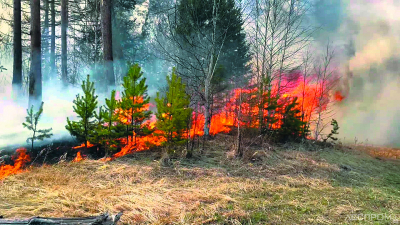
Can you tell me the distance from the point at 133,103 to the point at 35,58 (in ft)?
19.9

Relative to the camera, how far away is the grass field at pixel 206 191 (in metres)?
3.87

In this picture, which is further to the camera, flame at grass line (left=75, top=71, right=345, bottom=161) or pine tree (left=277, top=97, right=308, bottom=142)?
pine tree (left=277, top=97, right=308, bottom=142)

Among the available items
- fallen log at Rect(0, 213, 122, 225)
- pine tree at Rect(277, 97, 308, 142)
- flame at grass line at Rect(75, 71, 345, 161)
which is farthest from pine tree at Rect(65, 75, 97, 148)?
A: pine tree at Rect(277, 97, 308, 142)

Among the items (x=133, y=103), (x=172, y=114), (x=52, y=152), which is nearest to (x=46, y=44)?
(x=52, y=152)

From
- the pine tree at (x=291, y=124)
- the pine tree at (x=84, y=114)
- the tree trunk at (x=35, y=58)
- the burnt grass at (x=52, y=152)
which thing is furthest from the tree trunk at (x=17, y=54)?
the pine tree at (x=291, y=124)

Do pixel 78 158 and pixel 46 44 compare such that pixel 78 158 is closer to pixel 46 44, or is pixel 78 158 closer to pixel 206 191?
pixel 206 191

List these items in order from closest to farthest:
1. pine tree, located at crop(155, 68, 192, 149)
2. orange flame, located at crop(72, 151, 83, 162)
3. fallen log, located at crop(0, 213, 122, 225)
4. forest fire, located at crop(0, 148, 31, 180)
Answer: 1. fallen log, located at crop(0, 213, 122, 225)
2. forest fire, located at crop(0, 148, 31, 180)
3. orange flame, located at crop(72, 151, 83, 162)
4. pine tree, located at crop(155, 68, 192, 149)

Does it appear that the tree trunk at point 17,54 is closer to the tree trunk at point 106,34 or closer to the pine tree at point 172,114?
the tree trunk at point 106,34

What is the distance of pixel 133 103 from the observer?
7492 millimetres

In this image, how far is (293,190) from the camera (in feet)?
17.1

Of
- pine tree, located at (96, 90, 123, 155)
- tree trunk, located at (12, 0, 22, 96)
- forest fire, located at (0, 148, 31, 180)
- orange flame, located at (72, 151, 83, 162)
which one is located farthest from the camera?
tree trunk, located at (12, 0, 22, 96)

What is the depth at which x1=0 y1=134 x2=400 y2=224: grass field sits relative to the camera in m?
3.87

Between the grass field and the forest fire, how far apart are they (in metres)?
0.35

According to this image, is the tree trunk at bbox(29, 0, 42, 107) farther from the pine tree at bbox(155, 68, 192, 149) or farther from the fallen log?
the fallen log
